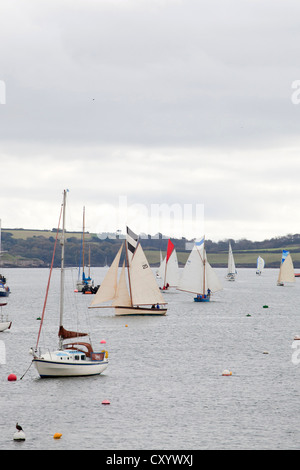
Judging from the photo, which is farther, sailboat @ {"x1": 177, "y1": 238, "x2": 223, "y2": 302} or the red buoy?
sailboat @ {"x1": 177, "y1": 238, "x2": 223, "y2": 302}

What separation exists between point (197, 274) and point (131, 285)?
44225mm

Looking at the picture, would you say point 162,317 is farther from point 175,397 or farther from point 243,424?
point 243,424

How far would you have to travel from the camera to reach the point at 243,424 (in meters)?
53.2

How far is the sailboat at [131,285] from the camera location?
4688 inches

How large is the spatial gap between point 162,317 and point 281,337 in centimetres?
3316

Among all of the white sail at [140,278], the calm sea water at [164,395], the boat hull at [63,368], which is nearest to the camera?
the calm sea water at [164,395]

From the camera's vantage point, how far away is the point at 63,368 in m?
67.6

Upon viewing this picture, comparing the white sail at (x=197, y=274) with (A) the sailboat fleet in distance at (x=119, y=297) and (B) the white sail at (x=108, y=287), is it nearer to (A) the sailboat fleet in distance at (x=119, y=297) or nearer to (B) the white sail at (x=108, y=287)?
(A) the sailboat fleet in distance at (x=119, y=297)

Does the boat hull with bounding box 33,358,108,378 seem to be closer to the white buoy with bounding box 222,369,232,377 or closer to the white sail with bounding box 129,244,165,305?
the white buoy with bounding box 222,369,232,377

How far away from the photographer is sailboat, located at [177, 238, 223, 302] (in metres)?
163

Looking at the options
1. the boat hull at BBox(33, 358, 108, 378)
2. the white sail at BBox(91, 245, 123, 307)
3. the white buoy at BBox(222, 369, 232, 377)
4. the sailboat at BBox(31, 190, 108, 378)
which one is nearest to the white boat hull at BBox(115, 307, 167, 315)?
the white sail at BBox(91, 245, 123, 307)

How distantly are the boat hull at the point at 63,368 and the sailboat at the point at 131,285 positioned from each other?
157 ft

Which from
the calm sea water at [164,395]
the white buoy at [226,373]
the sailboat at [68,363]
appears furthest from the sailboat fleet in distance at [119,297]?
the white buoy at [226,373]

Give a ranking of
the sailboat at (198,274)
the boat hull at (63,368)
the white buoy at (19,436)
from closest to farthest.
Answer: the white buoy at (19,436), the boat hull at (63,368), the sailboat at (198,274)
